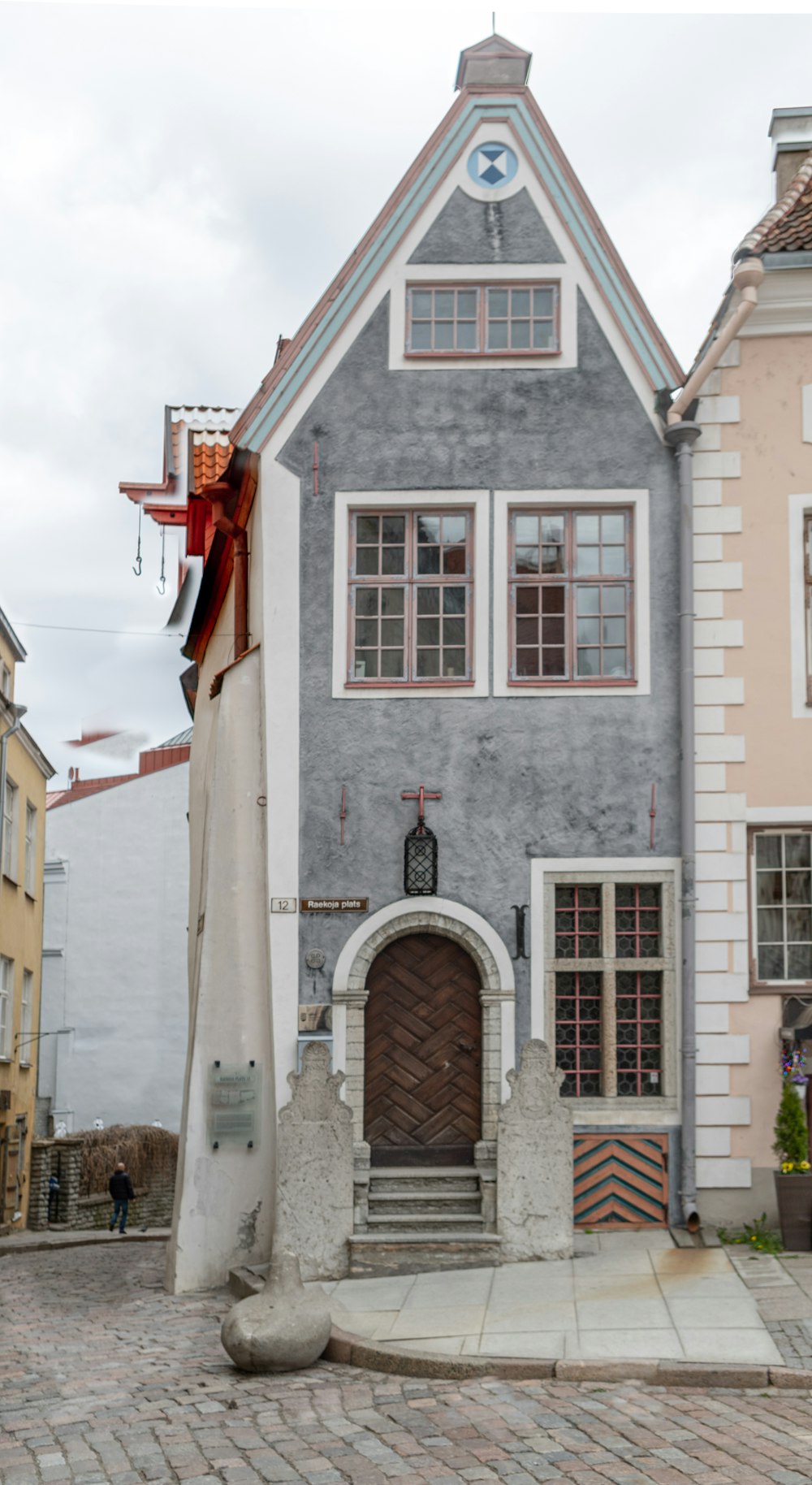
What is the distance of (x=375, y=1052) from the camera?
48.8ft

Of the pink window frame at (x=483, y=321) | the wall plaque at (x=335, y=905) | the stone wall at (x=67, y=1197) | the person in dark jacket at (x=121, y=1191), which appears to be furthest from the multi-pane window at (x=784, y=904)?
the stone wall at (x=67, y=1197)

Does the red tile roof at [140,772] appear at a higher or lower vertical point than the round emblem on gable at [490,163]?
lower

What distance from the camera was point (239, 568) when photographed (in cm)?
1633

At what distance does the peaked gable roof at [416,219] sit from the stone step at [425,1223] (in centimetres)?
701

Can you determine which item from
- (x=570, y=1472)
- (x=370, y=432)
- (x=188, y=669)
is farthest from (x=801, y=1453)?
(x=188, y=669)

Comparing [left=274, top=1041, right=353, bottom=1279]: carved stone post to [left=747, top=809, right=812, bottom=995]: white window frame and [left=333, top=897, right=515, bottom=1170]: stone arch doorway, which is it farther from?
[left=747, top=809, right=812, bottom=995]: white window frame

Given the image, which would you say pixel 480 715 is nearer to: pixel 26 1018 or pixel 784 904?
pixel 784 904

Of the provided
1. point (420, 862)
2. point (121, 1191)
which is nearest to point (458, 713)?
point (420, 862)

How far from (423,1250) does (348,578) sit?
5.99m

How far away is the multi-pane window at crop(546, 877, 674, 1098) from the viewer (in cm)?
1468

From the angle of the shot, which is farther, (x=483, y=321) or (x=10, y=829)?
(x=10, y=829)

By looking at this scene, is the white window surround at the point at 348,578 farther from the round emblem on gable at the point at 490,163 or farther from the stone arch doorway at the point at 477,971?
the round emblem on gable at the point at 490,163

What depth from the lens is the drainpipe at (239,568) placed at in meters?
16.2

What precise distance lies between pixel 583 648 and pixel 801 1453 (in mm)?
8382
